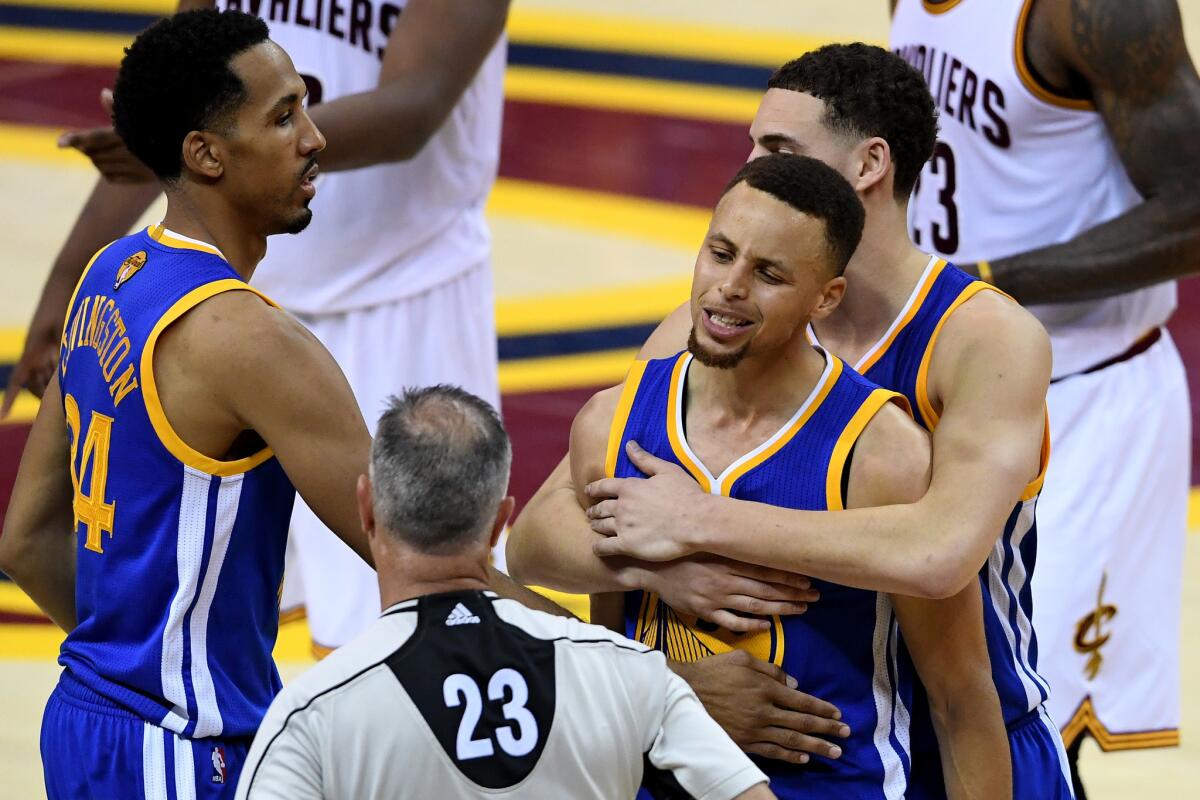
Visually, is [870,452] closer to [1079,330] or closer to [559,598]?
[1079,330]

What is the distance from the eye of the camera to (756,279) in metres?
3.00

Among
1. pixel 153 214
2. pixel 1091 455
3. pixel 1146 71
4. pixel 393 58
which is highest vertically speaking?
pixel 1146 71

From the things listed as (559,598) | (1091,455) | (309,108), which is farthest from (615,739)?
(559,598)

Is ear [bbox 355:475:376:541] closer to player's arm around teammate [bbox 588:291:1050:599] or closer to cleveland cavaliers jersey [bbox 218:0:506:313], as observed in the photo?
player's arm around teammate [bbox 588:291:1050:599]

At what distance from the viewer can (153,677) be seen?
3234mm

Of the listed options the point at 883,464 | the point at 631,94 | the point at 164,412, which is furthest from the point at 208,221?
the point at 631,94

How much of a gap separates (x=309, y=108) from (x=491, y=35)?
55 centimetres

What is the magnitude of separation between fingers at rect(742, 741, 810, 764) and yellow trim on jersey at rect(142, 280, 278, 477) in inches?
37.9

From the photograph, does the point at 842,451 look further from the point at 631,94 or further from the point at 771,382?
the point at 631,94

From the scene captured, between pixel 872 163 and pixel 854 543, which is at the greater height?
pixel 872 163

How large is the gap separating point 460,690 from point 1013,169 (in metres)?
2.72

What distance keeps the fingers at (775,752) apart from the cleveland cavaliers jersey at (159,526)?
878 mm

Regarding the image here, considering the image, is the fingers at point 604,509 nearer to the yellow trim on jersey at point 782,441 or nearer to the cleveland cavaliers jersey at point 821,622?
the cleveland cavaliers jersey at point 821,622

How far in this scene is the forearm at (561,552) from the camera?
3.12 metres
